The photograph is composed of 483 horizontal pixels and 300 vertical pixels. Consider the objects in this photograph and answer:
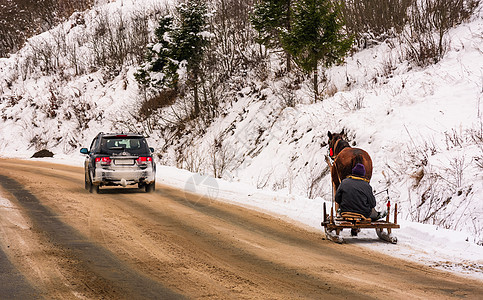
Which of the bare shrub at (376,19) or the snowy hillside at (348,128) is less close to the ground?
the bare shrub at (376,19)

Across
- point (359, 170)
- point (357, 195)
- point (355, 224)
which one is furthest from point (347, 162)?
point (355, 224)

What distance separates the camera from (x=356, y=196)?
8117 millimetres

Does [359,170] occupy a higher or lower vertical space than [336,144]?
lower

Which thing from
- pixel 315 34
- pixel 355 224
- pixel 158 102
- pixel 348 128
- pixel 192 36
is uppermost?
pixel 192 36

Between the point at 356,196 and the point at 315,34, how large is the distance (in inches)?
617

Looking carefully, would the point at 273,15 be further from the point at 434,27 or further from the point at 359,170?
the point at 359,170

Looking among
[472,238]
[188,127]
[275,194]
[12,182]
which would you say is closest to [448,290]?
[472,238]

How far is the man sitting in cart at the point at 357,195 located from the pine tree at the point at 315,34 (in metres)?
15.1

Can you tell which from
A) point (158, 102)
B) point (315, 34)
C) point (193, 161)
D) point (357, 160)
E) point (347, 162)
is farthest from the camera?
point (158, 102)

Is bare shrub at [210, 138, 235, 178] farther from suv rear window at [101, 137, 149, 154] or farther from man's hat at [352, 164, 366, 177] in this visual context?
man's hat at [352, 164, 366, 177]

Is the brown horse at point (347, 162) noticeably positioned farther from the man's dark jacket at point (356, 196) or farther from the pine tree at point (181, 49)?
the pine tree at point (181, 49)

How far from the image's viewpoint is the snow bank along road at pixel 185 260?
5.47 metres

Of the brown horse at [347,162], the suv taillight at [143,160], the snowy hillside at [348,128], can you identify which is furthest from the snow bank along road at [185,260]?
the suv taillight at [143,160]

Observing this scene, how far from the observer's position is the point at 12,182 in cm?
1658
